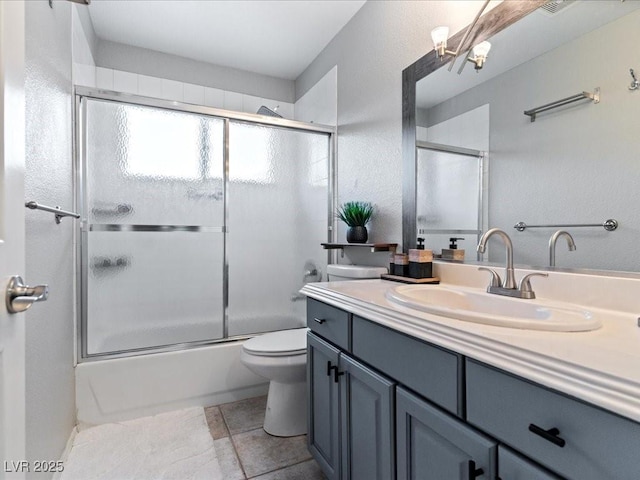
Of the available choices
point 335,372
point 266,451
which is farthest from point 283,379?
point 335,372

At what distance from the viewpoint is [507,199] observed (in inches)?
48.9

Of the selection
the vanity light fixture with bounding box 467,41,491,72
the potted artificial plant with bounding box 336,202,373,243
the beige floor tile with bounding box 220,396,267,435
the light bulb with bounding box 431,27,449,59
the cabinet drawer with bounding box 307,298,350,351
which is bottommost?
the beige floor tile with bounding box 220,396,267,435

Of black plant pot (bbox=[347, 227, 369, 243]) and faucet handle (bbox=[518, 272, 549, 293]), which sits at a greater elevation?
black plant pot (bbox=[347, 227, 369, 243])

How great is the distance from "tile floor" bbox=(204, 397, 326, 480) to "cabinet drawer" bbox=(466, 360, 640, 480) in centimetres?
108

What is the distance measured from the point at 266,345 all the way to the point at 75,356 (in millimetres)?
1025

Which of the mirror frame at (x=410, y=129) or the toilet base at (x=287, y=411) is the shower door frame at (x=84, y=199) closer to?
the toilet base at (x=287, y=411)

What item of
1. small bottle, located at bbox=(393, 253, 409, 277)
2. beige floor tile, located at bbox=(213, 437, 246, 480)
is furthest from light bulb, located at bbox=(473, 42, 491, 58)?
beige floor tile, located at bbox=(213, 437, 246, 480)

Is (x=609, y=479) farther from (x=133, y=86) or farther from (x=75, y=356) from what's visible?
(x=133, y=86)

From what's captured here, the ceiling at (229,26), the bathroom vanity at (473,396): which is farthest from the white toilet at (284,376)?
the ceiling at (229,26)

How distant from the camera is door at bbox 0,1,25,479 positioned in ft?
1.96

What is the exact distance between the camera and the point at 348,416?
1.15m

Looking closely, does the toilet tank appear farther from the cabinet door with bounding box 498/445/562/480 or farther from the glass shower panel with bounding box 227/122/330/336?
the cabinet door with bounding box 498/445/562/480

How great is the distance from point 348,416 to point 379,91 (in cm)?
172

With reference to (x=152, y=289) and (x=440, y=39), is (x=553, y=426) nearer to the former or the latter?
(x=440, y=39)
